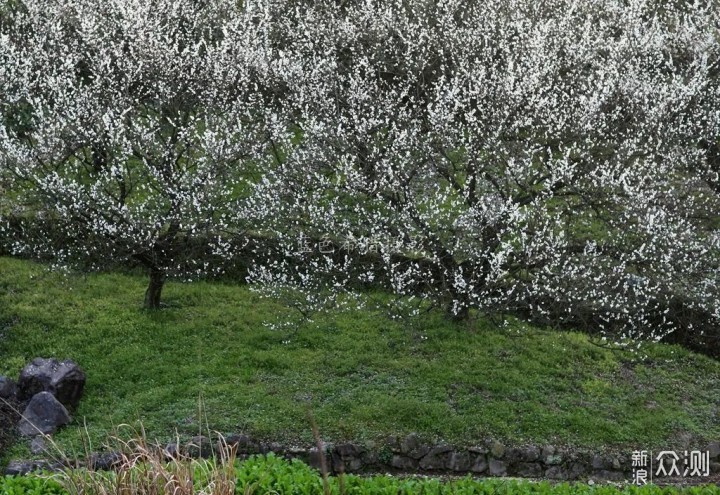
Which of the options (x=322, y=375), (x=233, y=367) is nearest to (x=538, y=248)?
(x=322, y=375)

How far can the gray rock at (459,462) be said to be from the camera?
13062 millimetres

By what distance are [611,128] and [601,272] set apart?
195 inches

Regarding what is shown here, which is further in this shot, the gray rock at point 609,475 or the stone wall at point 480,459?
the gray rock at point 609,475

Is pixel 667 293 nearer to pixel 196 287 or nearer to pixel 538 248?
pixel 538 248

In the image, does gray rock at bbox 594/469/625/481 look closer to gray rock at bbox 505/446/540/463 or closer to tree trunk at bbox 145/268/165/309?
gray rock at bbox 505/446/540/463

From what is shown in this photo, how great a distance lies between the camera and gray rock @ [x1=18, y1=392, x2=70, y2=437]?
520 inches

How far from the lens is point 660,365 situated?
52.6 feet

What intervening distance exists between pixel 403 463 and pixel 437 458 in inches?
21.9

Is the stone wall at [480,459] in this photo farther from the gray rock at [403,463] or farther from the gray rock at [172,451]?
the gray rock at [172,451]

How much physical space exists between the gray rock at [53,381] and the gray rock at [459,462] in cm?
652

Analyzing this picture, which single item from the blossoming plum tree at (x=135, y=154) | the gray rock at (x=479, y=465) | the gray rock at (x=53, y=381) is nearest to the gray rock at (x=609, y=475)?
the gray rock at (x=479, y=465)

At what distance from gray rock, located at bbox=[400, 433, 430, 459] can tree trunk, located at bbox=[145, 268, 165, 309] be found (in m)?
6.61

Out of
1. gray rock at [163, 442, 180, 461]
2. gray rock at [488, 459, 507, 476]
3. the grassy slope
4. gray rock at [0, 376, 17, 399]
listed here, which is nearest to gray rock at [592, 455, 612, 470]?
the grassy slope

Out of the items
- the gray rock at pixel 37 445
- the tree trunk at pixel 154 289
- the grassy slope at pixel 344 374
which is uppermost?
the tree trunk at pixel 154 289
